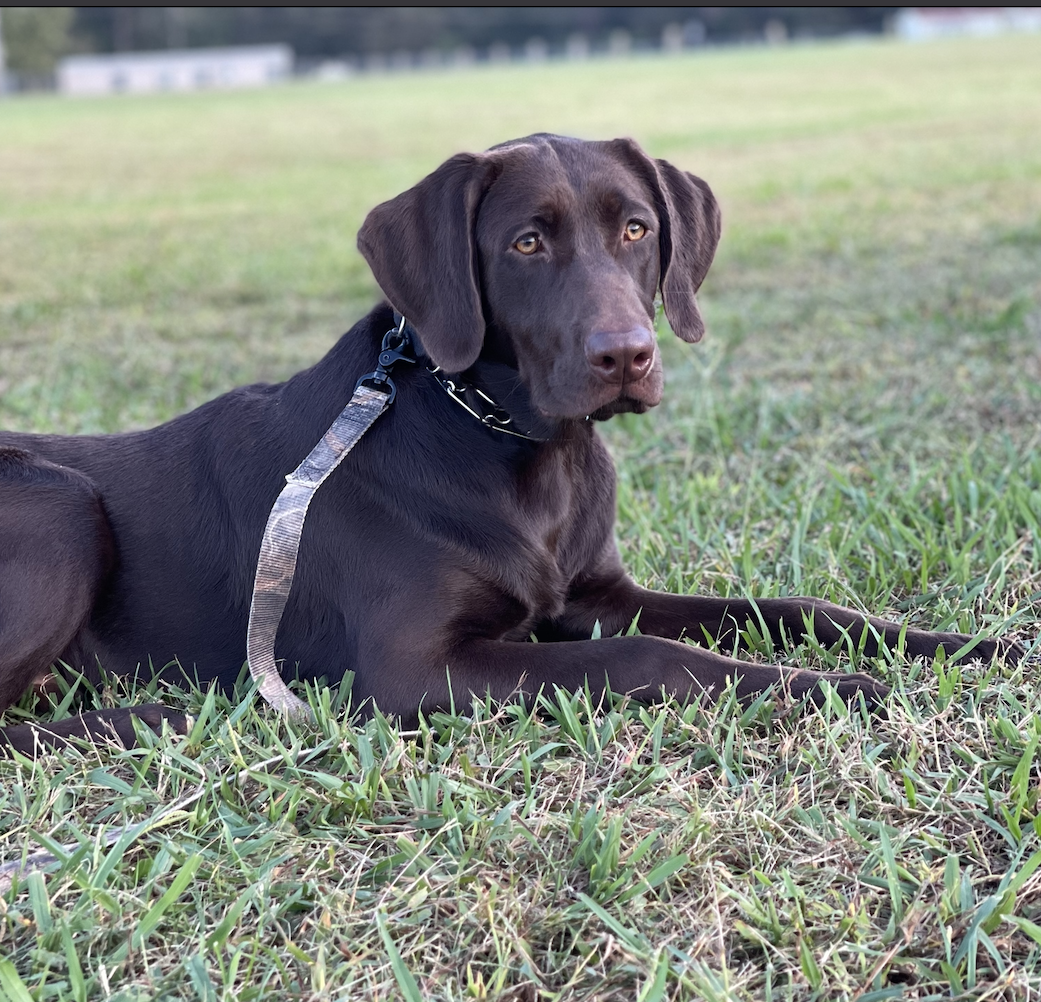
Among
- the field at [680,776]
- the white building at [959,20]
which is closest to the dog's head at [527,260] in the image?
the field at [680,776]

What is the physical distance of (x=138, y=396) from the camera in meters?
5.70

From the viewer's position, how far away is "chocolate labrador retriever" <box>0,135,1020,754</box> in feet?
8.73

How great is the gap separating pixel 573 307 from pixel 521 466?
43 centimetres

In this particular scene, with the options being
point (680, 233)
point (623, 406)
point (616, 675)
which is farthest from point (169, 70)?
point (616, 675)

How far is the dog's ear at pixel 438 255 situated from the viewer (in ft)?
8.99

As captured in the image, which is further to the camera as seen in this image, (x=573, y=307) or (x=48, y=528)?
(x=48, y=528)

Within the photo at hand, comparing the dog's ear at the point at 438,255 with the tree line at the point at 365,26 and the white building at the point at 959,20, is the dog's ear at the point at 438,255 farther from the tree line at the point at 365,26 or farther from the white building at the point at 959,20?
the tree line at the point at 365,26

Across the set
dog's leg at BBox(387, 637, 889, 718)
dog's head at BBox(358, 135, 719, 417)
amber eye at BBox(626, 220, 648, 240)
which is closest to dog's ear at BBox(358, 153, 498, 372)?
dog's head at BBox(358, 135, 719, 417)

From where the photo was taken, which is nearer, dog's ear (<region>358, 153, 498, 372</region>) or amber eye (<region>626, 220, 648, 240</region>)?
dog's ear (<region>358, 153, 498, 372</region>)

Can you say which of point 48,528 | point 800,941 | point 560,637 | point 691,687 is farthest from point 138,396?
point 800,941

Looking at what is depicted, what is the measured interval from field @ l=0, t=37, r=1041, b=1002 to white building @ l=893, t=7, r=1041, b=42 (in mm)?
66479

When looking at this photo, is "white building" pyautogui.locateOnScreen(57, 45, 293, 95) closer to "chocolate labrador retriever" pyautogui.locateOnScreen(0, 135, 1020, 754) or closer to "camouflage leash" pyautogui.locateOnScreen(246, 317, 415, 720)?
"chocolate labrador retriever" pyautogui.locateOnScreen(0, 135, 1020, 754)

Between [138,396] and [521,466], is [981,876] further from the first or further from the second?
[138,396]

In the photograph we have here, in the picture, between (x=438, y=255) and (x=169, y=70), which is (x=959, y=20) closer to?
(x=169, y=70)
